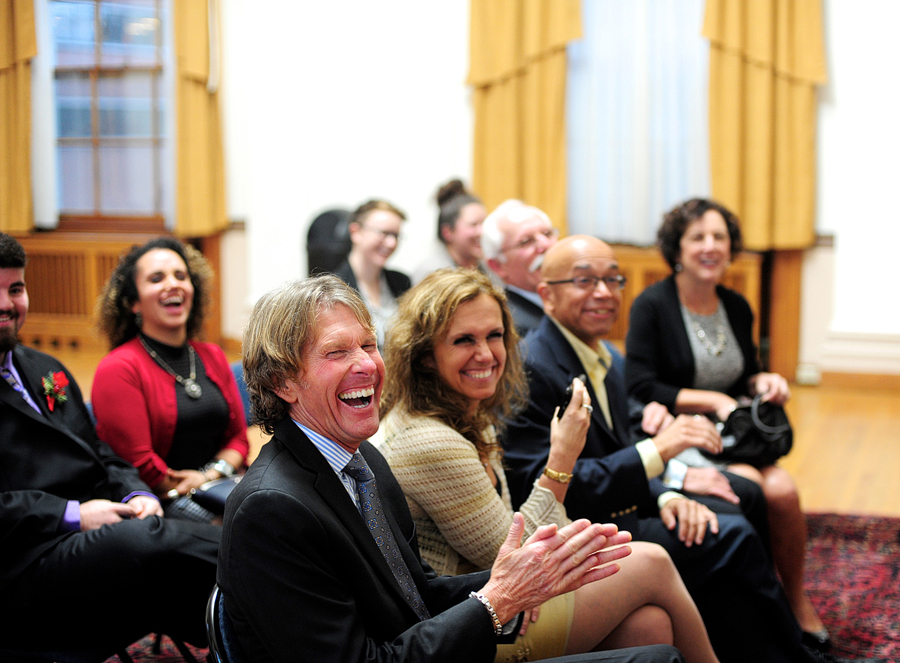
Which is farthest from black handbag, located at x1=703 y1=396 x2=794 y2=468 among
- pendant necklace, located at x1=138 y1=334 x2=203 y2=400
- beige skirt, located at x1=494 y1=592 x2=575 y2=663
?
pendant necklace, located at x1=138 y1=334 x2=203 y2=400

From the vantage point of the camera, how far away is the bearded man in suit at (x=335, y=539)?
124cm

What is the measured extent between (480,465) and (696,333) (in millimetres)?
1460

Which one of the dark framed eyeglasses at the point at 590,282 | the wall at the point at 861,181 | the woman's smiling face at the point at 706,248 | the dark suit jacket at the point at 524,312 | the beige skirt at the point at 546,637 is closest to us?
the beige skirt at the point at 546,637

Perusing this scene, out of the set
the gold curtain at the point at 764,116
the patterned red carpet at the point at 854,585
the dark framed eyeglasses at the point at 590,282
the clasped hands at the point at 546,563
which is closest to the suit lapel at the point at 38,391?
the patterned red carpet at the point at 854,585

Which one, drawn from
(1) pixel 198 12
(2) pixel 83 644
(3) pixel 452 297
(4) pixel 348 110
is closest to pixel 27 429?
(2) pixel 83 644

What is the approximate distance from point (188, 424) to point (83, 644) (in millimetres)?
757

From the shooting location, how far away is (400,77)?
20.2 ft

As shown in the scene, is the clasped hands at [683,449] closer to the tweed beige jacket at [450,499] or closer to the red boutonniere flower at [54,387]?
the tweed beige jacket at [450,499]

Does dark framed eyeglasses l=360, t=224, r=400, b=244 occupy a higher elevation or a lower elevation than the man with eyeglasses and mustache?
higher

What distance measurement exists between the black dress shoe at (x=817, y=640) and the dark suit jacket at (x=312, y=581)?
152 cm

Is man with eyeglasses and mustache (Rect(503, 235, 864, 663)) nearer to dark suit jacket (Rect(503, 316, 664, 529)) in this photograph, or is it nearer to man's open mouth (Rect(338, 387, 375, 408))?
dark suit jacket (Rect(503, 316, 664, 529))

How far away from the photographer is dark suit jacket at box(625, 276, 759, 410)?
2893 millimetres

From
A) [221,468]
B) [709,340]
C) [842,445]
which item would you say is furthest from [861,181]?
[221,468]

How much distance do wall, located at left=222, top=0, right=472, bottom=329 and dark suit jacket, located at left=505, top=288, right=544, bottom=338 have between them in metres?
3.30
